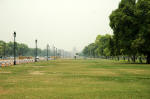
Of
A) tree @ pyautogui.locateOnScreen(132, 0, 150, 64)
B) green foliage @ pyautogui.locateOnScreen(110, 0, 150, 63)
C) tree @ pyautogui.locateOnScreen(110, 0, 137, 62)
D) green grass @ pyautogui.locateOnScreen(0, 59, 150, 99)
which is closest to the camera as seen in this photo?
green grass @ pyautogui.locateOnScreen(0, 59, 150, 99)

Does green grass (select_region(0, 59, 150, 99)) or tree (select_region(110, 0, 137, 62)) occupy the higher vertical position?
tree (select_region(110, 0, 137, 62))

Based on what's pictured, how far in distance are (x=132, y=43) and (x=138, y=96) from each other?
38.4 meters

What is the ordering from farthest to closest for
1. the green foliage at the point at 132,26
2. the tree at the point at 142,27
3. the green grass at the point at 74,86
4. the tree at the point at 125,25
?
the tree at the point at 125,25, the green foliage at the point at 132,26, the tree at the point at 142,27, the green grass at the point at 74,86

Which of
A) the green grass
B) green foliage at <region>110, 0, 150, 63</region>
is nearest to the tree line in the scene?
green foliage at <region>110, 0, 150, 63</region>

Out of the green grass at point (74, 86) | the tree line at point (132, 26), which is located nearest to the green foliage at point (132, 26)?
the tree line at point (132, 26)

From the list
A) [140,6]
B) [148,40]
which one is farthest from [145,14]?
[148,40]

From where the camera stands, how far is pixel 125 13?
52531 mm

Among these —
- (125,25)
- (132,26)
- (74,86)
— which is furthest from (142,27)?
(74,86)

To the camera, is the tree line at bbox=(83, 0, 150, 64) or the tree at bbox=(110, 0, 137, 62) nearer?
the tree line at bbox=(83, 0, 150, 64)

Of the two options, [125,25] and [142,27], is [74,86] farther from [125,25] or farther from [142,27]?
[125,25]

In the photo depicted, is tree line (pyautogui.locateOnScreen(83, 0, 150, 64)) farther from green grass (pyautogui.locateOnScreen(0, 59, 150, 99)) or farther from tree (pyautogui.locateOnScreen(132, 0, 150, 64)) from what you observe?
green grass (pyautogui.locateOnScreen(0, 59, 150, 99))

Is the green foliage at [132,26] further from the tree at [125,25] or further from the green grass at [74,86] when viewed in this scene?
the green grass at [74,86]

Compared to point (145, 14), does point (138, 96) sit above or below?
below

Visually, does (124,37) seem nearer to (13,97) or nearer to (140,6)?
(140,6)
